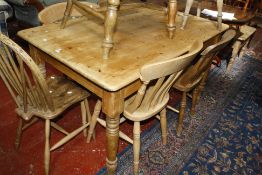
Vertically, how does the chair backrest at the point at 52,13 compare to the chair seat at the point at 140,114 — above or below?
above

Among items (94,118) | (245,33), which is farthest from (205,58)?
(245,33)

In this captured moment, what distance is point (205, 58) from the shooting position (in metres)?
1.57

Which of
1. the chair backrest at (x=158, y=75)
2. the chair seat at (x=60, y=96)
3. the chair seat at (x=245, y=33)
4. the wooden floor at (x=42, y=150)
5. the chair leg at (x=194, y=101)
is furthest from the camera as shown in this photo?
the chair seat at (x=245, y=33)

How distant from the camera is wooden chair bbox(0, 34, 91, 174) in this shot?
116 centimetres

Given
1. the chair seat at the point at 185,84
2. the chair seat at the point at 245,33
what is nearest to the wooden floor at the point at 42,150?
the chair seat at the point at 185,84

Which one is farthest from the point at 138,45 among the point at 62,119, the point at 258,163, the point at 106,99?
the point at 258,163

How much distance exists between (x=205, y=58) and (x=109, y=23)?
28.7 inches

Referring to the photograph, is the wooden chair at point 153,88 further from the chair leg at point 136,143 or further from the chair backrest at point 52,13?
the chair backrest at point 52,13

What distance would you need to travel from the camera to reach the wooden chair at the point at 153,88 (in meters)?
1.09

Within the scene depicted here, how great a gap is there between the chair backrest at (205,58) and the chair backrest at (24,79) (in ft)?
3.21

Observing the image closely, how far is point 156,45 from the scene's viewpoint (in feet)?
4.73

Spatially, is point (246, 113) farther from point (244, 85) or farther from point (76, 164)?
point (76, 164)

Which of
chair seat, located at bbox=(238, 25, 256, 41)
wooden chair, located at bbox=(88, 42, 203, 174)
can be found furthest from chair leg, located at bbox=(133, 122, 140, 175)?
chair seat, located at bbox=(238, 25, 256, 41)

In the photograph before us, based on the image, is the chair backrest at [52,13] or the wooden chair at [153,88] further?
the chair backrest at [52,13]
